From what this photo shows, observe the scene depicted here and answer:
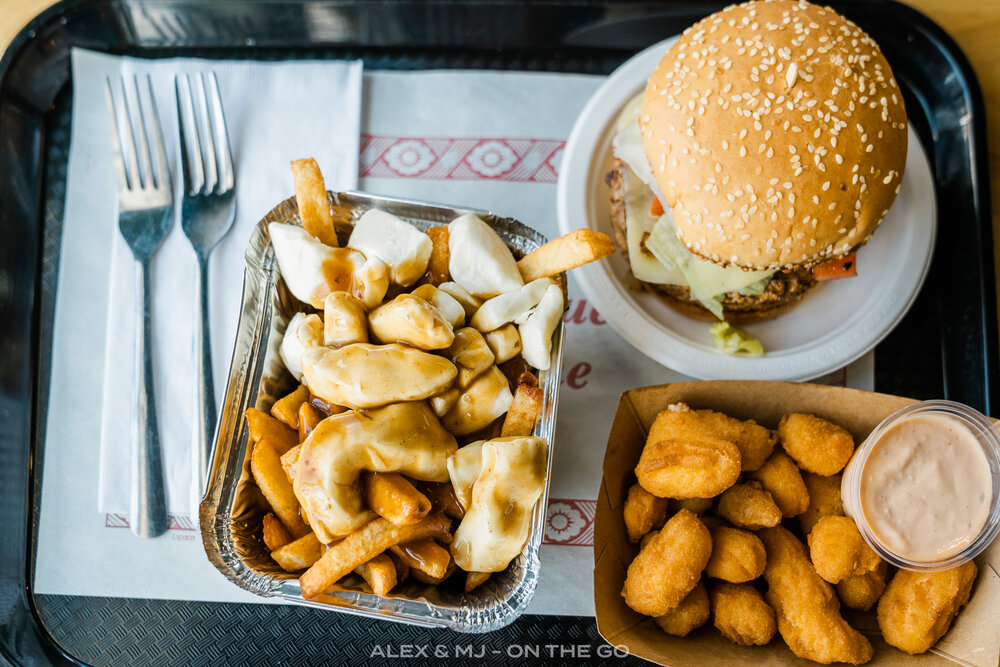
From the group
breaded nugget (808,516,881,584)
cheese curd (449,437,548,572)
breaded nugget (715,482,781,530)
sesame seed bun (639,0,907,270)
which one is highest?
sesame seed bun (639,0,907,270)

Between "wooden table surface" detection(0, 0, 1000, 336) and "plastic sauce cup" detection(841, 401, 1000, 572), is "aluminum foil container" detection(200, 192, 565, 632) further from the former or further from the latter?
"wooden table surface" detection(0, 0, 1000, 336)

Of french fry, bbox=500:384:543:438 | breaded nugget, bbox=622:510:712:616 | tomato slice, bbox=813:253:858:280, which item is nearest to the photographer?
french fry, bbox=500:384:543:438

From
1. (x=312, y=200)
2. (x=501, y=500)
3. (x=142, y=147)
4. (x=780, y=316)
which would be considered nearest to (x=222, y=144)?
(x=142, y=147)

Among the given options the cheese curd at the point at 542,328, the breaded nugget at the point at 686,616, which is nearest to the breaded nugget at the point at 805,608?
the breaded nugget at the point at 686,616

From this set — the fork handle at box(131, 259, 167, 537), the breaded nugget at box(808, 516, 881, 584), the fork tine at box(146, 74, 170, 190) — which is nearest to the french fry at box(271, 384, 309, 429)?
the fork handle at box(131, 259, 167, 537)

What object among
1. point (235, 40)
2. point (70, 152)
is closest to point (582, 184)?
point (235, 40)

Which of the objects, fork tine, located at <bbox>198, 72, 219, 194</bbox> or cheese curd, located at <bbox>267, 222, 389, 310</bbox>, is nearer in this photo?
cheese curd, located at <bbox>267, 222, 389, 310</bbox>
